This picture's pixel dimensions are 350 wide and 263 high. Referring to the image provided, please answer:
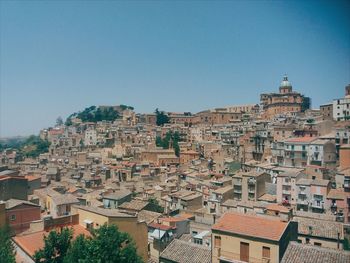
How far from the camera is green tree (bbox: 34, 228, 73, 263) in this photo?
15.0m

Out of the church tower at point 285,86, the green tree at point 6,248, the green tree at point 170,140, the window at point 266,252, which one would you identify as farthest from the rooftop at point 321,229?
the church tower at point 285,86

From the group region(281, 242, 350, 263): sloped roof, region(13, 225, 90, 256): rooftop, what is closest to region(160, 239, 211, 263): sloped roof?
region(281, 242, 350, 263): sloped roof

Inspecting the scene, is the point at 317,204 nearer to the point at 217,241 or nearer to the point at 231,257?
the point at 217,241

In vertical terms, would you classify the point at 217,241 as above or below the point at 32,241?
above

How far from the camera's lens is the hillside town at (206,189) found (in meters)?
15.5

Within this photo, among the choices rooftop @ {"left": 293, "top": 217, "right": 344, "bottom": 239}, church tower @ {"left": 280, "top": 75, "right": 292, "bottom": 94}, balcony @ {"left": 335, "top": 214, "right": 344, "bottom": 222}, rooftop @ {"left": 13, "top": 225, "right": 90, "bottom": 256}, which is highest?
church tower @ {"left": 280, "top": 75, "right": 292, "bottom": 94}

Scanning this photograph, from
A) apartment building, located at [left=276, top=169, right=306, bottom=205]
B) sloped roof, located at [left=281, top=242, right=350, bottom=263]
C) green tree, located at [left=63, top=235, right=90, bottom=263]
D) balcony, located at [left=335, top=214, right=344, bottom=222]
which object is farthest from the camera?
apartment building, located at [left=276, top=169, right=306, bottom=205]

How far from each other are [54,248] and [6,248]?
2126 millimetres

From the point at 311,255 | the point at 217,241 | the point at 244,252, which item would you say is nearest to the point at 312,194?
the point at 311,255

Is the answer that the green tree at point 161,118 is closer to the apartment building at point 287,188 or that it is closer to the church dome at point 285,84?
the church dome at point 285,84

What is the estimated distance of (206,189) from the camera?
33312 mm

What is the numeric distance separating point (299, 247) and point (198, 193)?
1813 centimetres

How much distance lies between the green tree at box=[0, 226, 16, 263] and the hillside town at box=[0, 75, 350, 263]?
49 centimetres

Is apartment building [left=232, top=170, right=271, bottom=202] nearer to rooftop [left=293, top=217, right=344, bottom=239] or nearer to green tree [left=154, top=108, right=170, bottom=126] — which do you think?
rooftop [left=293, top=217, right=344, bottom=239]
